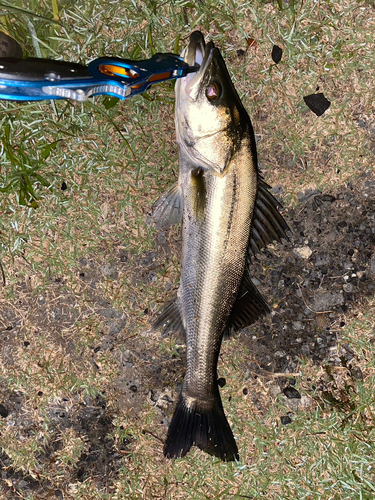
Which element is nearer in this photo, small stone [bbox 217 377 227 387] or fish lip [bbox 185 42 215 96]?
fish lip [bbox 185 42 215 96]

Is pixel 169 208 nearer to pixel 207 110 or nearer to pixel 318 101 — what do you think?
pixel 207 110

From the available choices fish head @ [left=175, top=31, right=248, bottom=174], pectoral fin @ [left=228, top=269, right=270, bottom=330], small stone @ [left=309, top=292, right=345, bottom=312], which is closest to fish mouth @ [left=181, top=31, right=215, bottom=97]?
fish head @ [left=175, top=31, right=248, bottom=174]

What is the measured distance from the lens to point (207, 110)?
→ 2.51 meters

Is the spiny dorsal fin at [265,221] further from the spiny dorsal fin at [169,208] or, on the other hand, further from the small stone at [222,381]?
the small stone at [222,381]

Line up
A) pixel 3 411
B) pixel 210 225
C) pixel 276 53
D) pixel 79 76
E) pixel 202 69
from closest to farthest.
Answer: pixel 79 76 < pixel 202 69 < pixel 210 225 < pixel 276 53 < pixel 3 411

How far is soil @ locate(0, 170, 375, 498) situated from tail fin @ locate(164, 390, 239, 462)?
1.19 feet

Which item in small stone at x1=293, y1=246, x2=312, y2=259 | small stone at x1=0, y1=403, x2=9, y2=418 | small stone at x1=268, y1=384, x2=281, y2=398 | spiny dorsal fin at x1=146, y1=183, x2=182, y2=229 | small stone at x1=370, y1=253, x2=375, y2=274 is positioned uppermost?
spiny dorsal fin at x1=146, y1=183, x2=182, y2=229

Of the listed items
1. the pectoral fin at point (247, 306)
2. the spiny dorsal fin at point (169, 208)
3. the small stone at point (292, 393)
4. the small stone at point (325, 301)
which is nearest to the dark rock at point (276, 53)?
the spiny dorsal fin at point (169, 208)

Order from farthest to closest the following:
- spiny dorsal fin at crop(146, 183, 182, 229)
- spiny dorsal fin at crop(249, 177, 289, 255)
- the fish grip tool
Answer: spiny dorsal fin at crop(146, 183, 182, 229)
spiny dorsal fin at crop(249, 177, 289, 255)
the fish grip tool

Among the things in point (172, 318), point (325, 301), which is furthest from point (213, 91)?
point (325, 301)

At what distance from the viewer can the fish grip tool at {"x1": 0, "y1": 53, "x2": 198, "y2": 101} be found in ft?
6.51

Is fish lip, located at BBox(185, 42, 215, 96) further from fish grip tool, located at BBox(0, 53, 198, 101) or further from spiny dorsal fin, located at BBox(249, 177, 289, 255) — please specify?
spiny dorsal fin, located at BBox(249, 177, 289, 255)

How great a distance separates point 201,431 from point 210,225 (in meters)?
1.61

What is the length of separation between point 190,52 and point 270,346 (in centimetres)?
→ 238
